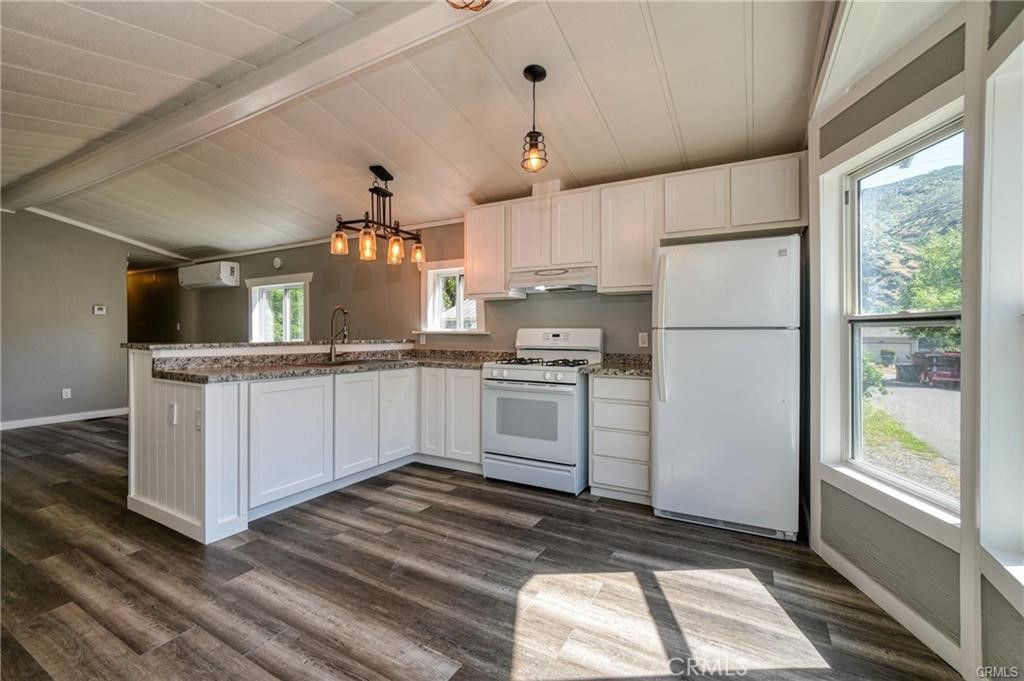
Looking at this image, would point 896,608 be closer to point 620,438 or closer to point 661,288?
point 620,438

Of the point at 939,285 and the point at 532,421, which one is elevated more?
the point at 939,285

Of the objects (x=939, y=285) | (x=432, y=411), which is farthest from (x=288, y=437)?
(x=939, y=285)

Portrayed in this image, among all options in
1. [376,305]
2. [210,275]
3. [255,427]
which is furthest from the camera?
[210,275]

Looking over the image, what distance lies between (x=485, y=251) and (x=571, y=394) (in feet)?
5.04

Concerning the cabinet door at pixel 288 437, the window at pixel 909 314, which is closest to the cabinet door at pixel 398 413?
the cabinet door at pixel 288 437

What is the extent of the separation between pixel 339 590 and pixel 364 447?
1484 mm

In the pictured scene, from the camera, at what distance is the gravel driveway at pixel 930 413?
62.4 inches

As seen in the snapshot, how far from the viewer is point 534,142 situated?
2174 mm

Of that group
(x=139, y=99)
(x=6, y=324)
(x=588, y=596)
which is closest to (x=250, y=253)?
(x=6, y=324)

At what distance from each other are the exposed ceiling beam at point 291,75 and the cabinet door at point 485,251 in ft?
5.03

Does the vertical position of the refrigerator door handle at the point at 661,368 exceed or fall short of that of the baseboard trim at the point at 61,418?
it exceeds it

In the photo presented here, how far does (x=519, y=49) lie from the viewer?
2.34 meters

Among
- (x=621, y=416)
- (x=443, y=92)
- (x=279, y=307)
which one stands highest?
(x=443, y=92)

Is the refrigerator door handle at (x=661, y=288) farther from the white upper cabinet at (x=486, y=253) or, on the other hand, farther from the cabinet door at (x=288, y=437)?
the cabinet door at (x=288, y=437)
